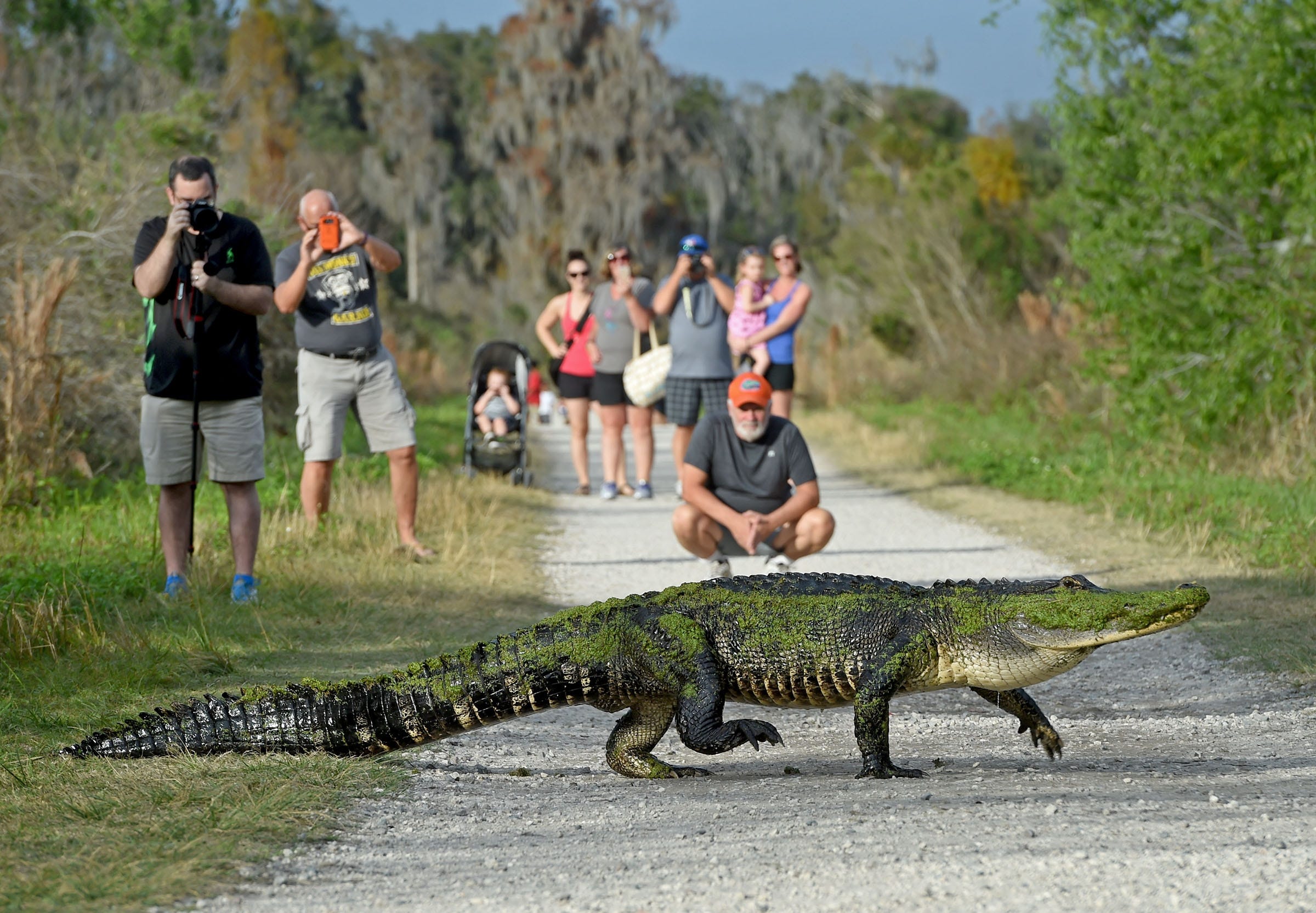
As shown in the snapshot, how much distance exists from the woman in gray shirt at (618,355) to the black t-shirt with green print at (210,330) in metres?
5.99

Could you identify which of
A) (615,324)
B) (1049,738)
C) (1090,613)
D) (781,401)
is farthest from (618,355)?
(1090,613)

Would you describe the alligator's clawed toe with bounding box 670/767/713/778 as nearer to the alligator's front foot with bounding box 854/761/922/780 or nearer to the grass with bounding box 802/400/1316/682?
the alligator's front foot with bounding box 854/761/922/780

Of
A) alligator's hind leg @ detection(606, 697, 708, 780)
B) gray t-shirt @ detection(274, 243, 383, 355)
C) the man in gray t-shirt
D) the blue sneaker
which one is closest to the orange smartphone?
gray t-shirt @ detection(274, 243, 383, 355)

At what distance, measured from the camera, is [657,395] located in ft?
45.3

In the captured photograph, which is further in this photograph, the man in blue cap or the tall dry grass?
the man in blue cap

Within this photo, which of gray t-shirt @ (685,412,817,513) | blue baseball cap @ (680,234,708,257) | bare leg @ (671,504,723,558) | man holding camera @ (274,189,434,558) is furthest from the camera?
blue baseball cap @ (680,234,708,257)

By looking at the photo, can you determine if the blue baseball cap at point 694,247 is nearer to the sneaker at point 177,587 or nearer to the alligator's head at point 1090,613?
the sneaker at point 177,587

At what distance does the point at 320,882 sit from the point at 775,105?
7066 centimetres

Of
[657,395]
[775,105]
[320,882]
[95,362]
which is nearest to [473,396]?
[657,395]

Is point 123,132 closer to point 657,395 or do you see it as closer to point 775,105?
point 657,395

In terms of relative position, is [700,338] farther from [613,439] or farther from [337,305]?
[337,305]

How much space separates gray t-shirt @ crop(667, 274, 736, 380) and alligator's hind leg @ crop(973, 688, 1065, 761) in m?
7.35

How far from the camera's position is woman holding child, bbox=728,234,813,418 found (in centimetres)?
1268

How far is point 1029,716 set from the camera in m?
5.39
